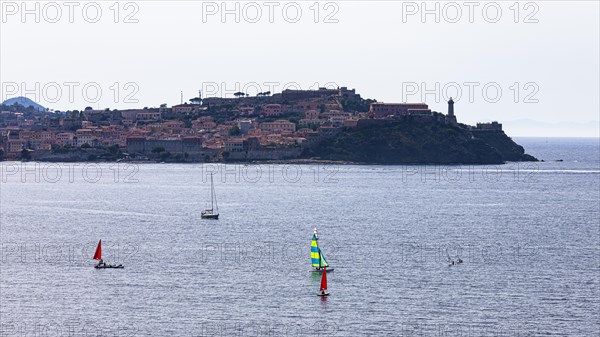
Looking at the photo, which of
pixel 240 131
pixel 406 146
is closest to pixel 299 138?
pixel 406 146

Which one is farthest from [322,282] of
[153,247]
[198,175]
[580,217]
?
[198,175]

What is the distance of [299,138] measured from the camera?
158 m

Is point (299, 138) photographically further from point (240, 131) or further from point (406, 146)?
point (240, 131)

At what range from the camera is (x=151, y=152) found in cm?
16462

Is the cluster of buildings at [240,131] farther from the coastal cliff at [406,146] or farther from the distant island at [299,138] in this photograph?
the coastal cliff at [406,146]

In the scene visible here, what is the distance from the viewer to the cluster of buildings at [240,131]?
155 metres

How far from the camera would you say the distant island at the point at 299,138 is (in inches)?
5846

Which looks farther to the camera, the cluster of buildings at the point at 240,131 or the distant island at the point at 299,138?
the cluster of buildings at the point at 240,131

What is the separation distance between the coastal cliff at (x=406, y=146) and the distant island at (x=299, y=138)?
138mm

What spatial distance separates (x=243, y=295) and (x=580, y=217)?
39903 mm

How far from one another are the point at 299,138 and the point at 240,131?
65.4ft

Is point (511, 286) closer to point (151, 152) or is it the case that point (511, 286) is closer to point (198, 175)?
point (198, 175)

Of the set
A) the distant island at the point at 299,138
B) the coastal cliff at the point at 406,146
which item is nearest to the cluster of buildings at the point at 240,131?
the distant island at the point at 299,138

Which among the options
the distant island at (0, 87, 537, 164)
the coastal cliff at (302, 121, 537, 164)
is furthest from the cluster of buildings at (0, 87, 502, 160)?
the coastal cliff at (302, 121, 537, 164)
